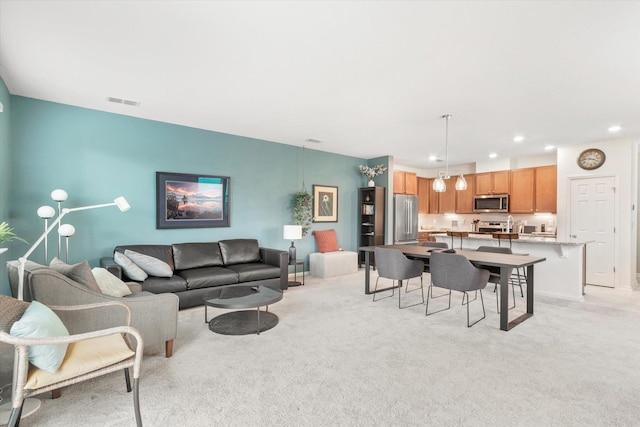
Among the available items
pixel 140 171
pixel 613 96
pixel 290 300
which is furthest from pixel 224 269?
pixel 613 96

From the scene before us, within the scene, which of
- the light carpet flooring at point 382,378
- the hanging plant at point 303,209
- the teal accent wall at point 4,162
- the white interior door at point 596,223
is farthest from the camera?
the hanging plant at point 303,209

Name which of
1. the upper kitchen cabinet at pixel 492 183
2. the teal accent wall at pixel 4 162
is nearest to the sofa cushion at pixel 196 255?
the teal accent wall at pixel 4 162

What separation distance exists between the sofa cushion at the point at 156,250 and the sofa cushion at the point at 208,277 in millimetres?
289

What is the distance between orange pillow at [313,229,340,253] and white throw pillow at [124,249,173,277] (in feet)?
10.4

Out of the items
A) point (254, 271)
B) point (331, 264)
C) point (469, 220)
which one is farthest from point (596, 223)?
point (254, 271)

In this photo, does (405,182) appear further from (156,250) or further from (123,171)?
(123,171)

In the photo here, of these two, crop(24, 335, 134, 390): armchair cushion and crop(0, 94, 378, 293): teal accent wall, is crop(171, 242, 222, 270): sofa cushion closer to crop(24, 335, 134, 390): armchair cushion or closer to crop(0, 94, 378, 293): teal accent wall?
crop(0, 94, 378, 293): teal accent wall

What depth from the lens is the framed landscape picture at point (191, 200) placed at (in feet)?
15.5

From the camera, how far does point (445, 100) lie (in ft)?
12.2

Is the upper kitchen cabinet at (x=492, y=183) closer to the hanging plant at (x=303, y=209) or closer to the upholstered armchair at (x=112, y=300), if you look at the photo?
the hanging plant at (x=303, y=209)

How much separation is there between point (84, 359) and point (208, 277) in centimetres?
241

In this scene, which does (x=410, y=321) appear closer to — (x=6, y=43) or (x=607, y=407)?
(x=607, y=407)

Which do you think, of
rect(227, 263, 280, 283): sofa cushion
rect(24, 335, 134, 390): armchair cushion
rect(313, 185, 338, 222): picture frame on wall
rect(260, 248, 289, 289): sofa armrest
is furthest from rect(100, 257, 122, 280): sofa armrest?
rect(313, 185, 338, 222): picture frame on wall

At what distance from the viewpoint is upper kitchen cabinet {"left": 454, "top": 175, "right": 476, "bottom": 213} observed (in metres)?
7.96
